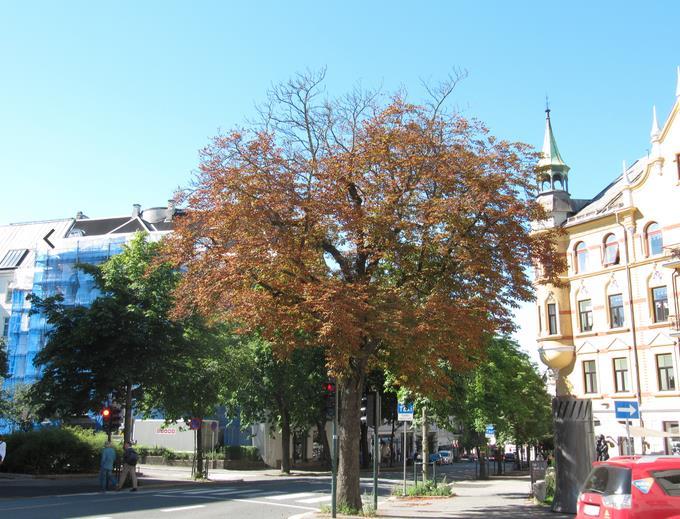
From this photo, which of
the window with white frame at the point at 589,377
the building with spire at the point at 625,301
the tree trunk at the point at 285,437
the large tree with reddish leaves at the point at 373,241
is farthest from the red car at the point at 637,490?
the tree trunk at the point at 285,437

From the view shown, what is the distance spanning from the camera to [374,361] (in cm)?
1770

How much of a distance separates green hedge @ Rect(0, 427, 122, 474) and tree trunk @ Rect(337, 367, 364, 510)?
17.5 meters

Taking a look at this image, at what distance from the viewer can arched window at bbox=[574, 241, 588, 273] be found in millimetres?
39250

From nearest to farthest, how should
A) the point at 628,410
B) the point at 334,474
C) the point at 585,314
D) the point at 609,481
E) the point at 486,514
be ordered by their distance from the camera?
the point at 609,481
the point at 334,474
the point at 486,514
the point at 628,410
the point at 585,314

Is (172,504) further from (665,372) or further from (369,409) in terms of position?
(665,372)

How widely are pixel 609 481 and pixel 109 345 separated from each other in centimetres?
2164

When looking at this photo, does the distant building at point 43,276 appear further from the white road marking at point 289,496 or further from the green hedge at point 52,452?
the white road marking at point 289,496

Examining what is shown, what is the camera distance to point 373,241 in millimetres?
16062

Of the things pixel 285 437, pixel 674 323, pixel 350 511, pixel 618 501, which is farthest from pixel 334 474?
pixel 285 437

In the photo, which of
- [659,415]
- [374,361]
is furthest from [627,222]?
[374,361]

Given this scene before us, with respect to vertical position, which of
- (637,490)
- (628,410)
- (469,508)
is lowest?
(469,508)

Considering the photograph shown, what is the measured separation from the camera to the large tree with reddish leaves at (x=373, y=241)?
15.4 m

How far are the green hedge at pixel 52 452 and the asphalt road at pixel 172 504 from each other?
23.8ft

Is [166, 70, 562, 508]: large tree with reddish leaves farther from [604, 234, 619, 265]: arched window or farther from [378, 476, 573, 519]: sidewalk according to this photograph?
[604, 234, 619, 265]: arched window
